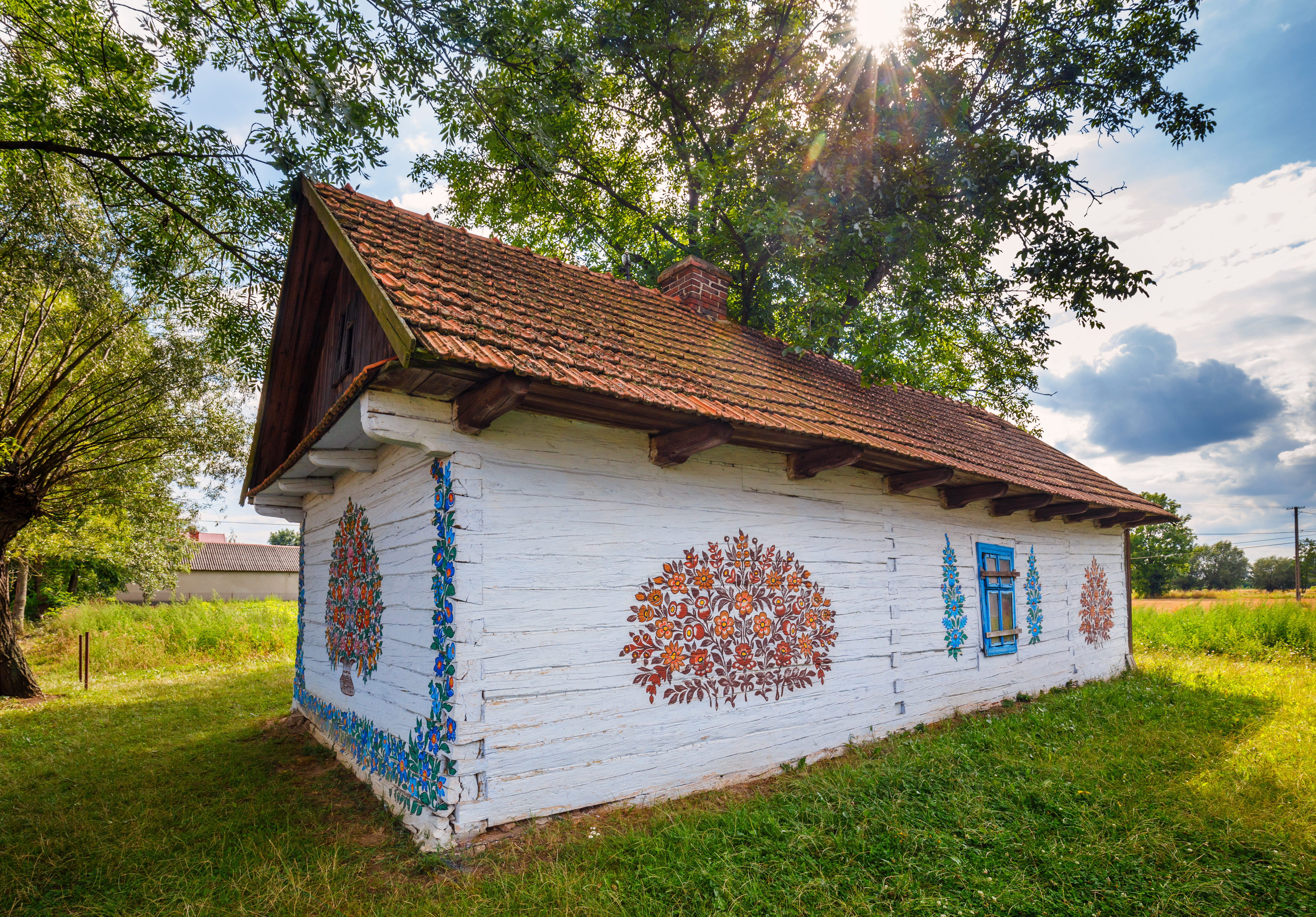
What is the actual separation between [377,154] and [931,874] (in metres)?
8.59

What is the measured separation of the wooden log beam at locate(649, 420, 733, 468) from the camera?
449cm

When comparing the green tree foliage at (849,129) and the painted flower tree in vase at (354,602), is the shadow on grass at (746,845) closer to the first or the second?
the painted flower tree in vase at (354,602)

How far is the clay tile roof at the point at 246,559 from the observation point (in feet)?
122

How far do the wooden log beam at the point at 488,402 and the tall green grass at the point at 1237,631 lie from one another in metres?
16.8

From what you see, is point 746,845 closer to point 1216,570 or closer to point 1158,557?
point 1158,557

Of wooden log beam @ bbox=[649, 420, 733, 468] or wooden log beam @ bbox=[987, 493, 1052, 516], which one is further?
wooden log beam @ bbox=[987, 493, 1052, 516]

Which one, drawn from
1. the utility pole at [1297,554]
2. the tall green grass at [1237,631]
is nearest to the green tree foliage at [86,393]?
the tall green grass at [1237,631]

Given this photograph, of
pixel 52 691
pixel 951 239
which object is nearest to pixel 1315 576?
pixel 951 239

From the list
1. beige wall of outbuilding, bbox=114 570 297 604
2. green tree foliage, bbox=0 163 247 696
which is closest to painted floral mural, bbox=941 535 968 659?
green tree foliage, bbox=0 163 247 696

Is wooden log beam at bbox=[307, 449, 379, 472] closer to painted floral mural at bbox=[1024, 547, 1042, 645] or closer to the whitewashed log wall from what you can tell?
the whitewashed log wall

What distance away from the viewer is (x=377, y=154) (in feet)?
24.1

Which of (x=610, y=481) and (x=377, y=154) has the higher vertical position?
(x=377, y=154)

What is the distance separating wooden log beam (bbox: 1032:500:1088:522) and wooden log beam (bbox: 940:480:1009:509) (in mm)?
2056

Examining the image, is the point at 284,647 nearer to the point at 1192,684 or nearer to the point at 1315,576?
the point at 1192,684
